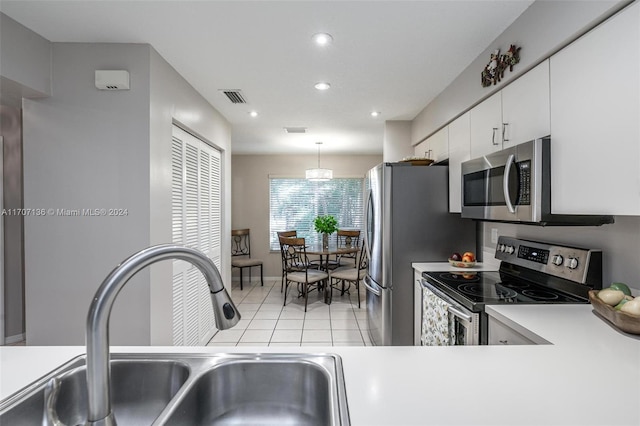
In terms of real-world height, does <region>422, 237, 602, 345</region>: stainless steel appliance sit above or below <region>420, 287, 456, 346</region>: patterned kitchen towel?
above

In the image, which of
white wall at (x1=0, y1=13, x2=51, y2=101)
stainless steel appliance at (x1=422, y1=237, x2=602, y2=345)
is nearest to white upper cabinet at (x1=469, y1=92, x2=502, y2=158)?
stainless steel appliance at (x1=422, y1=237, x2=602, y2=345)

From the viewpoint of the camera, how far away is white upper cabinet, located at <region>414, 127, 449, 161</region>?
116 inches

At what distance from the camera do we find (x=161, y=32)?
6.60ft

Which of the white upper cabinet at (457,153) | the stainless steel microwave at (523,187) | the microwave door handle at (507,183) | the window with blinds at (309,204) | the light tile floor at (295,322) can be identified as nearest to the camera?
the stainless steel microwave at (523,187)

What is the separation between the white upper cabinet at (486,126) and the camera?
2.10m

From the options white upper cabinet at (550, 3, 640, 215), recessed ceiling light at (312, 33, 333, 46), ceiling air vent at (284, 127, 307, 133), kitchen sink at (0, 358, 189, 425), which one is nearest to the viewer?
kitchen sink at (0, 358, 189, 425)

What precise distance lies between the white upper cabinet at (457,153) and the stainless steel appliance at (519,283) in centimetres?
56

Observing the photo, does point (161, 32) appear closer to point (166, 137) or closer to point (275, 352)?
point (166, 137)

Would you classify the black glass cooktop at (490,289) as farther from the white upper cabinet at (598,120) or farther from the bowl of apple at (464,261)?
the white upper cabinet at (598,120)

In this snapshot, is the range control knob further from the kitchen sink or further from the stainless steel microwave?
the kitchen sink

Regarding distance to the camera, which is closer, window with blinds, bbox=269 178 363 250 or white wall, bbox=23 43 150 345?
white wall, bbox=23 43 150 345

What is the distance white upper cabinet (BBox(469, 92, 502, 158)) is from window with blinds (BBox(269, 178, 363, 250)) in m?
3.97

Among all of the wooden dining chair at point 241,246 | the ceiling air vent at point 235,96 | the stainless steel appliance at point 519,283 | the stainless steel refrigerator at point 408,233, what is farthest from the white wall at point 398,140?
the wooden dining chair at point 241,246

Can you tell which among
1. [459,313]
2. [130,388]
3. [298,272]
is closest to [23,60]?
[130,388]
